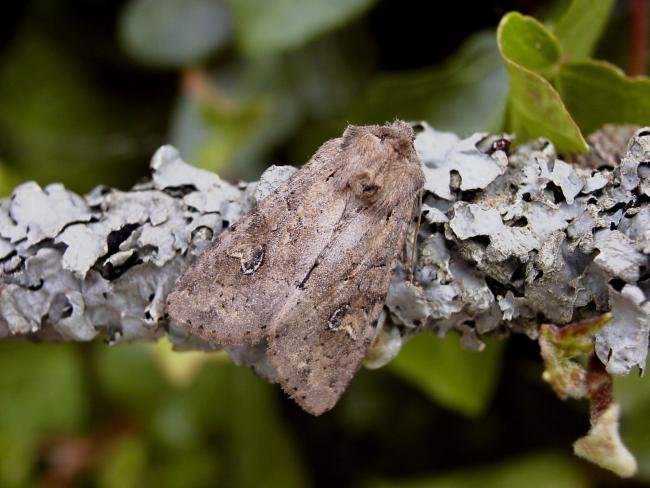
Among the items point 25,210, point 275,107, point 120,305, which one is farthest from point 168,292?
point 275,107

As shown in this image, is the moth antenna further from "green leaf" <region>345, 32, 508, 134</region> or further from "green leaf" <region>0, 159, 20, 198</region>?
"green leaf" <region>0, 159, 20, 198</region>

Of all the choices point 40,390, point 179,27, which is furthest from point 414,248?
point 40,390

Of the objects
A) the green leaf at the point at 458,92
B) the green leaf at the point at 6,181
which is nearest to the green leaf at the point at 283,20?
the green leaf at the point at 458,92

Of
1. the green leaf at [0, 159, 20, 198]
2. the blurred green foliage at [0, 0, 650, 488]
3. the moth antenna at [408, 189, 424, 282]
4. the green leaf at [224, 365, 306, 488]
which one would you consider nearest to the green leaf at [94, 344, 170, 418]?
the blurred green foliage at [0, 0, 650, 488]

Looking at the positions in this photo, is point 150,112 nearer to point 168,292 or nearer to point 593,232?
point 168,292

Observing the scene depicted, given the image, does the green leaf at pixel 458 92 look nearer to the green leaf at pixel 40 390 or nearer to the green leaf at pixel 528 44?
the green leaf at pixel 528 44
